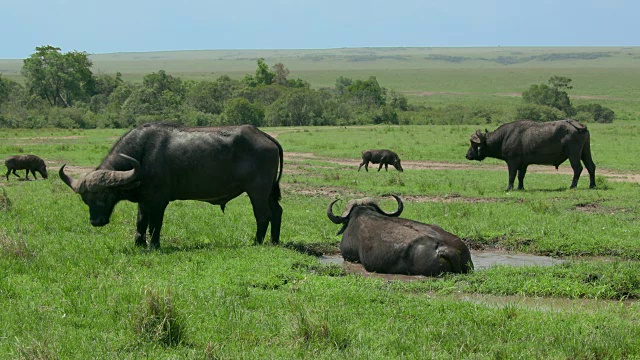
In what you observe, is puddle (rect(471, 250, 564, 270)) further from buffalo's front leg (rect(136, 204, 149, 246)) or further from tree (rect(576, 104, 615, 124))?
tree (rect(576, 104, 615, 124))

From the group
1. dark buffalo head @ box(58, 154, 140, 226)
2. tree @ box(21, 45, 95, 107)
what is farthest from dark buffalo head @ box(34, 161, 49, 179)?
tree @ box(21, 45, 95, 107)

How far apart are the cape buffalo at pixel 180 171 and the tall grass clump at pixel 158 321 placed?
4.64 meters

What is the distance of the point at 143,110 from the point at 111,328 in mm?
59405

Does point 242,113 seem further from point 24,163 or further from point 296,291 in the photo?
point 296,291

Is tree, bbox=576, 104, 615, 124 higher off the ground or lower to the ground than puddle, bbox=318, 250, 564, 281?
lower

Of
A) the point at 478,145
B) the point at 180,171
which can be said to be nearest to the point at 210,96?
the point at 478,145

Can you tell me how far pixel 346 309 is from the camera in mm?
8094

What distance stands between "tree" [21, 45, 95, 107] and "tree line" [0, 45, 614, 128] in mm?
103

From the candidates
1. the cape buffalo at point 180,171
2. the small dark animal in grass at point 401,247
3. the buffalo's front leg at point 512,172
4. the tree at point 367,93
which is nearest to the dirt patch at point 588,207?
the buffalo's front leg at point 512,172

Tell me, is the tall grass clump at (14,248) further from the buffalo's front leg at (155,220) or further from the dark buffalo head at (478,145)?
the dark buffalo head at (478,145)

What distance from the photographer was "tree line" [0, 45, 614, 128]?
60938 millimetres

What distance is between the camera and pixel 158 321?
6902mm

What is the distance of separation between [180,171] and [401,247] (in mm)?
3774

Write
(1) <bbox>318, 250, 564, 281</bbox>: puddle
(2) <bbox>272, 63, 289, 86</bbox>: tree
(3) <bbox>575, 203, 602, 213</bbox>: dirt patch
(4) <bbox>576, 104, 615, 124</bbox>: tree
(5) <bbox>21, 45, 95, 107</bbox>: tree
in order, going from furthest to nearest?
(2) <bbox>272, 63, 289, 86</bbox>: tree, (5) <bbox>21, 45, 95, 107</bbox>: tree, (4) <bbox>576, 104, 615, 124</bbox>: tree, (3) <bbox>575, 203, 602, 213</bbox>: dirt patch, (1) <bbox>318, 250, 564, 281</bbox>: puddle
